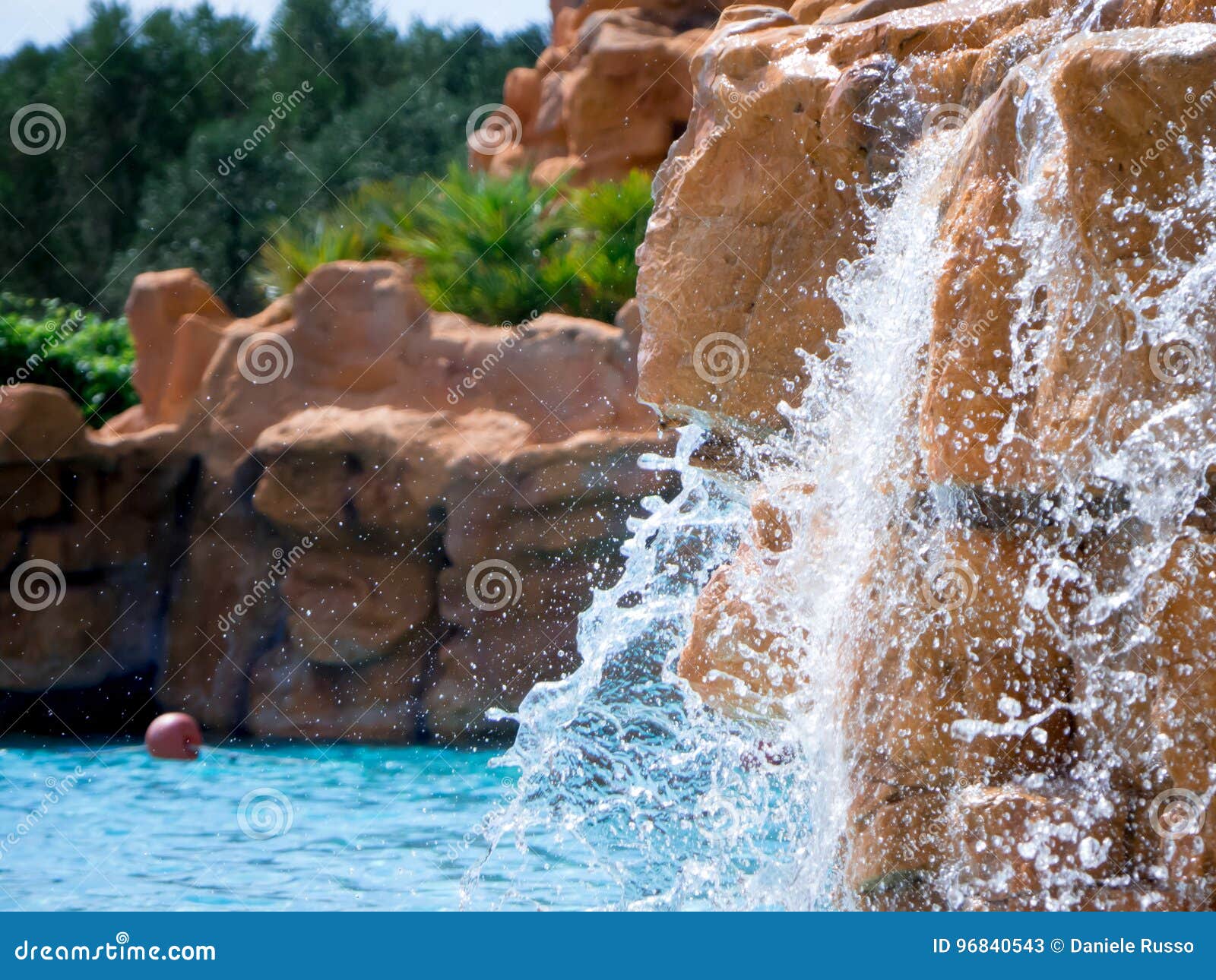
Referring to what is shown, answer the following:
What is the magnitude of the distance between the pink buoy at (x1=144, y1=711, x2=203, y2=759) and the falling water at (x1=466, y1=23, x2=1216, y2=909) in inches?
160

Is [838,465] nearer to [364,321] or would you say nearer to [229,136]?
[364,321]

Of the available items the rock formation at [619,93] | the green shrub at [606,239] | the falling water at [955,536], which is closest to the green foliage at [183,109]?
the rock formation at [619,93]

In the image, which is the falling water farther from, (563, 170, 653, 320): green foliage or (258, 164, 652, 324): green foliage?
(258, 164, 652, 324): green foliage

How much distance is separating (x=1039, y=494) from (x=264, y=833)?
421 centimetres

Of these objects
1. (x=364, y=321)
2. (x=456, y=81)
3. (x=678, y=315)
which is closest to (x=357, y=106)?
(x=456, y=81)

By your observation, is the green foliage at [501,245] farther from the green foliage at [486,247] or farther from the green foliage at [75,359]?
the green foliage at [75,359]

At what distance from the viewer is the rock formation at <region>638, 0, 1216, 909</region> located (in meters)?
2.70

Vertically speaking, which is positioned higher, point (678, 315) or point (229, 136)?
point (229, 136)

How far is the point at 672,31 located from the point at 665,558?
7.45 metres

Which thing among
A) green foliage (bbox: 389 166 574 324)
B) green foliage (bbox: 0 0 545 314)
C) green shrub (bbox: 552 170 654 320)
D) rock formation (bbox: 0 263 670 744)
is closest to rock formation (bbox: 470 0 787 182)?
green foliage (bbox: 389 166 574 324)

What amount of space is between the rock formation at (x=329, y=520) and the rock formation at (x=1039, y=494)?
4953 millimetres

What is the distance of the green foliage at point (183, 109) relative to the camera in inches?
782

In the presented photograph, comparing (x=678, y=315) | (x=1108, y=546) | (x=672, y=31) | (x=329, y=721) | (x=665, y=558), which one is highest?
(x=672, y=31)
